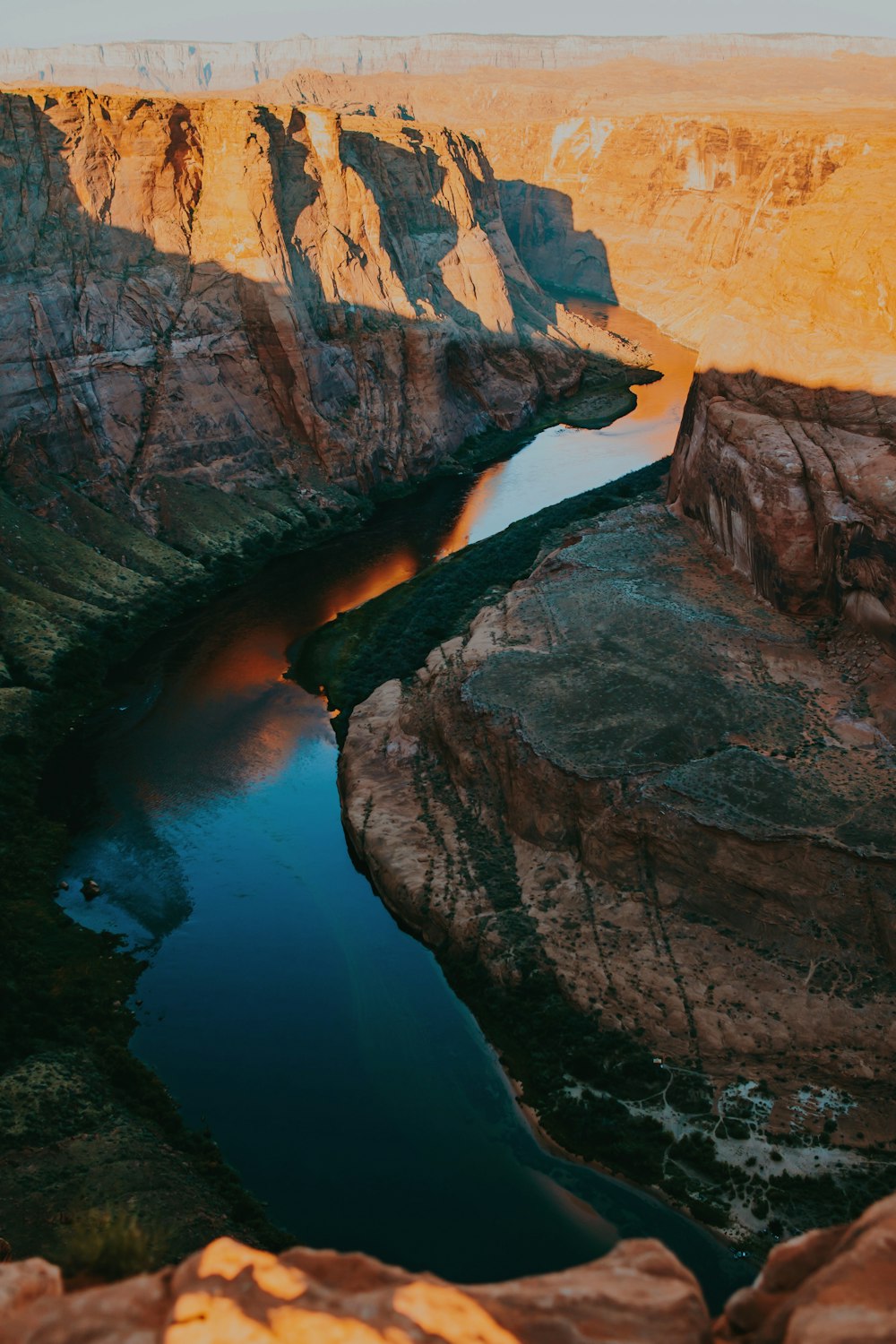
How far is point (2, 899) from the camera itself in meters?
36.1

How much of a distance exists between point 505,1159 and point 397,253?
228 feet

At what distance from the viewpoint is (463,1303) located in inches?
462

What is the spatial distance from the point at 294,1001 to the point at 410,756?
1108 centimetres

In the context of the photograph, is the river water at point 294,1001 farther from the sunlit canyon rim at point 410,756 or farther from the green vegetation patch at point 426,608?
the green vegetation patch at point 426,608

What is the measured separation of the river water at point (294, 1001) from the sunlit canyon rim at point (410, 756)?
14 centimetres

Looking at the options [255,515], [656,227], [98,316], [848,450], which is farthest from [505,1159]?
[656,227]

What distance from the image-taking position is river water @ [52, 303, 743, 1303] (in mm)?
26141

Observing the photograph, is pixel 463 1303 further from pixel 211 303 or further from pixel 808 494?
pixel 211 303

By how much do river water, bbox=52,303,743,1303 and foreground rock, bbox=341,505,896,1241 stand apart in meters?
1.26

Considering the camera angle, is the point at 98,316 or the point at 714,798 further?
the point at 98,316

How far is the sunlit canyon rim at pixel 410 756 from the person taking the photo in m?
26.7

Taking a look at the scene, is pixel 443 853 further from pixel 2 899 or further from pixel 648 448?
pixel 648 448

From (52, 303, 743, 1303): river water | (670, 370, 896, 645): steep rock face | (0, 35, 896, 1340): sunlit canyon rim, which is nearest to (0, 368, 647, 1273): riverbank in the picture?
(0, 35, 896, 1340): sunlit canyon rim

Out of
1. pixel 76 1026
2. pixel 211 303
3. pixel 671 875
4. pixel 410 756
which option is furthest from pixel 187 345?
pixel 671 875
